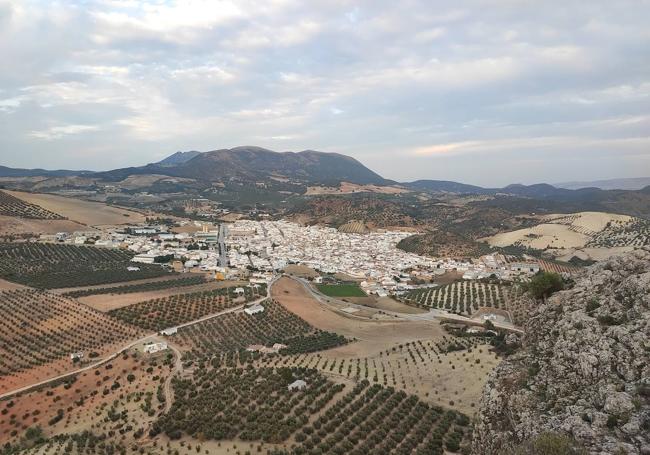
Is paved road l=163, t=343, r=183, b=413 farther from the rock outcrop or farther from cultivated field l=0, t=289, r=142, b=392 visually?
the rock outcrop

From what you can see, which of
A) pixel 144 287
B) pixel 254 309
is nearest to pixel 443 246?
pixel 254 309

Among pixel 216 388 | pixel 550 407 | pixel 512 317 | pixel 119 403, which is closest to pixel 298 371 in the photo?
pixel 216 388

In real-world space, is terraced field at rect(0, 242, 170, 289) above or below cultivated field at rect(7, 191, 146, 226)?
below

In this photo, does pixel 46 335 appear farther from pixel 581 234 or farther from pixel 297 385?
pixel 581 234

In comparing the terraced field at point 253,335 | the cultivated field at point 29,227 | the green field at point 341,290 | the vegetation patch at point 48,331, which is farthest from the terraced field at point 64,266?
the green field at point 341,290

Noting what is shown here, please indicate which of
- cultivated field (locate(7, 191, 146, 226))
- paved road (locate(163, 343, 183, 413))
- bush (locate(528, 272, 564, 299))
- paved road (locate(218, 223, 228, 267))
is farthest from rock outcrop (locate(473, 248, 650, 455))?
cultivated field (locate(7, 191, 146, 226))

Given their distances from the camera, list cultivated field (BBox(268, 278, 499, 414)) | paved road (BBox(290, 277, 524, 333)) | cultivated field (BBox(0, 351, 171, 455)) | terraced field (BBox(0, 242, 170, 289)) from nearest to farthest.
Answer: cultivated field (BBox(0, 351, 171, 455)), cultivated field (BBox(268, 278, 499, 414)), paved road (BBox(290, 277, 524, 333)), terraced field (BBox(0, 242, 170, 289))
